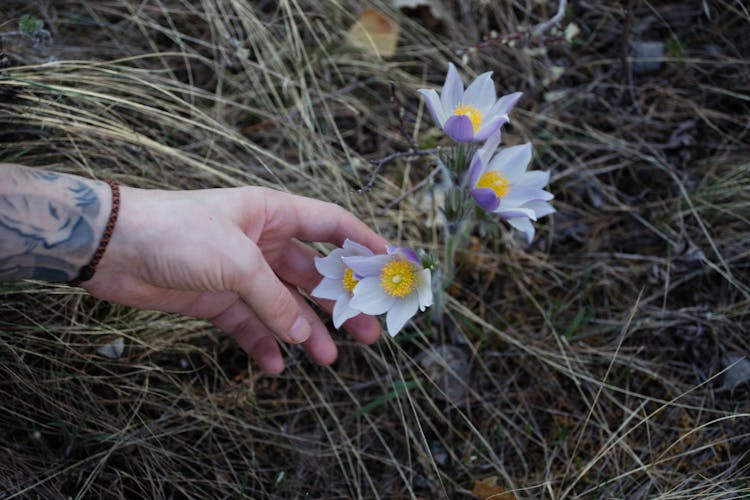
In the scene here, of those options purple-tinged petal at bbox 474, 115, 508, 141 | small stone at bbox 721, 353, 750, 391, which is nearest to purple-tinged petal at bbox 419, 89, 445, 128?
purple-tinged petal at bbox 474, 115, 508, 141

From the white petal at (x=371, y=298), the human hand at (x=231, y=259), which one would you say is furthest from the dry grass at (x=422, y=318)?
the white petal at (x=371, y=298)

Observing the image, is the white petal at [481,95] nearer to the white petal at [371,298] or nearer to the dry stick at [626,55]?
the white petal at [371,298]

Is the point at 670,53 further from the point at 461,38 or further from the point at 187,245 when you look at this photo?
the point at 187,245

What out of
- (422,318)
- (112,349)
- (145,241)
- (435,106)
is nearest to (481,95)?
(435,106)

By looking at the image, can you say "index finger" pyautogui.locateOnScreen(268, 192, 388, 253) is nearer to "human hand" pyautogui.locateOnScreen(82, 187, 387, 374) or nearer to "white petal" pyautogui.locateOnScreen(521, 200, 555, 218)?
"human hand" pyautogui.locateOnScreen(82, 187, 387, 374)

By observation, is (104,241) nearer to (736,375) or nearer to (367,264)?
(367,264)

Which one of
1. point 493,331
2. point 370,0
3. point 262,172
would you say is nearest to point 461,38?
point 370,0
